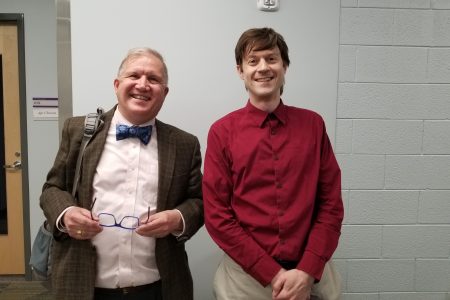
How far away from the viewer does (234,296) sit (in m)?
1.26

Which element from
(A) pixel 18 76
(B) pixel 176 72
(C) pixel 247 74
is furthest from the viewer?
(A) pixel 18 76

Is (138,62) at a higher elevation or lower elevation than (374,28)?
A: lower

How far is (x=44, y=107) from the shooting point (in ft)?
10.5

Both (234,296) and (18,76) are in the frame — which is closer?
(234,296)

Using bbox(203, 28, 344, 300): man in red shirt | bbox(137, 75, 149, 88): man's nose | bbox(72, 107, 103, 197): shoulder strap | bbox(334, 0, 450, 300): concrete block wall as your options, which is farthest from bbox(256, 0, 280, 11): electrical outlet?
bbox(72, 107, 103, 197): shoulder strap

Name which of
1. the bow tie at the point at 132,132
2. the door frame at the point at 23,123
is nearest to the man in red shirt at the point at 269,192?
the bow tie at the point at 132,132

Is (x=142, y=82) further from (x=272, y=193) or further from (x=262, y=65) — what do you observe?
(x=272, y=193)

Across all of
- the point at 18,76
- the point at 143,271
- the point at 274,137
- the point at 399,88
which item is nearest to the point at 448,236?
the point at 399,88

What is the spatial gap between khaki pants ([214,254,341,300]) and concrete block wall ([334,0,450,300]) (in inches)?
24.4

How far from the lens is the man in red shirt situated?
3.87 ft

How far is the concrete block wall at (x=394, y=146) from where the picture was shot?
1797 millimetres

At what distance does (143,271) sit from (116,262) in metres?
0.10

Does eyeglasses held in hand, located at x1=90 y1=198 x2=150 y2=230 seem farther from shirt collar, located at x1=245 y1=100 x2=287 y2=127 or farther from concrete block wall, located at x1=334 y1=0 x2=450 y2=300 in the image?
concrete block wall, located at x1=334 y1=0 x2=450 y2=300

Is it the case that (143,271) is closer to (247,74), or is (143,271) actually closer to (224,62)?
(247,74)
